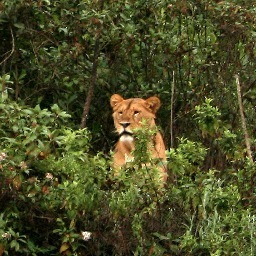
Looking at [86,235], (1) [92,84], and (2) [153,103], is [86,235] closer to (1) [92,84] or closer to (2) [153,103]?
(2) [153,103]

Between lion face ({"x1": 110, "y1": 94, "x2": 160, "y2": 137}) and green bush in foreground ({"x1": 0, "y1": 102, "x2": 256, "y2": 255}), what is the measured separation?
1425 mm

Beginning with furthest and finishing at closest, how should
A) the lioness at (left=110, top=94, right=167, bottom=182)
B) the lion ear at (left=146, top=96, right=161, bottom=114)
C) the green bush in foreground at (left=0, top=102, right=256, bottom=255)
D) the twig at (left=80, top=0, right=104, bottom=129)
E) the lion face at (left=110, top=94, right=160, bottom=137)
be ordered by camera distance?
the twig at (left=80, top=0, right=104, bottom=129)
the lion ear at (left=146, top=96, right=161, bottom=114)
the lion face at (left=110, top=94, right=160, bottom=137)
the lioness at (left=110, top=94, right=167, bottom=182)
the green bush in foreground at (left=0, top=102, right=256, bottom=255)

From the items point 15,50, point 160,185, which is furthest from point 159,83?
point 160,185

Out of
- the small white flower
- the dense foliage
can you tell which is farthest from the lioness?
the small white flower

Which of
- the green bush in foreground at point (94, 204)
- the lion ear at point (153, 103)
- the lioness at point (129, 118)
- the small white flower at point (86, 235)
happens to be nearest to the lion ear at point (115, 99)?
the lioness at point (129, 118)

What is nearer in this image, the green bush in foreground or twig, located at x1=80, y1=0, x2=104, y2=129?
the green bush in foreground

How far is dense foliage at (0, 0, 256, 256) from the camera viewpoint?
837 centimetres

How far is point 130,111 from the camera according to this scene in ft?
33.4

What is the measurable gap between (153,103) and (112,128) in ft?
2.68

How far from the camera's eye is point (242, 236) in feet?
27.4

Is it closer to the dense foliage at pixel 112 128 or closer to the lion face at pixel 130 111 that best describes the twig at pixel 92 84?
the dense foliage at pixel 112 128

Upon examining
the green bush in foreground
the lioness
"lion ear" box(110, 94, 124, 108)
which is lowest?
the green bush in foreground

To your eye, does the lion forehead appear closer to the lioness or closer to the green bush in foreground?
the lioness

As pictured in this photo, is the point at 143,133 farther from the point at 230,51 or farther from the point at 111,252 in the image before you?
the point at 230,51
